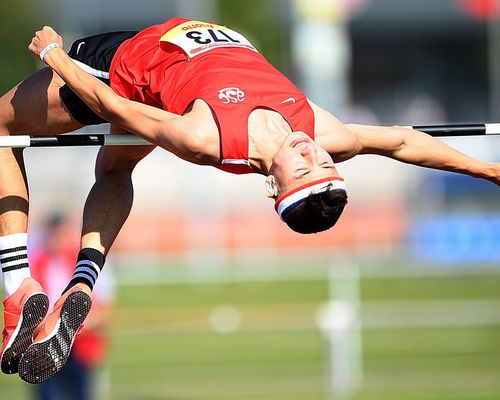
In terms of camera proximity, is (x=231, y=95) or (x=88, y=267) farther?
(x=88, y=267)

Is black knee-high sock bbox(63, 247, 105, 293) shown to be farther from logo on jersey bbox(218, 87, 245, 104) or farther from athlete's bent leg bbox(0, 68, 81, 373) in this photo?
logo on jersey bbox(218, 87, 245, 104)

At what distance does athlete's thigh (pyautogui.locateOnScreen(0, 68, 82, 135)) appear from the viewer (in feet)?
22.7

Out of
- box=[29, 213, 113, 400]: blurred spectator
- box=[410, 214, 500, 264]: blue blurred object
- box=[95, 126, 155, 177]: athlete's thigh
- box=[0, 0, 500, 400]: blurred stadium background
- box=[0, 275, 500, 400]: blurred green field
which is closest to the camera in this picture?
box=[95, 126, 155, 177]: athlete's thigh

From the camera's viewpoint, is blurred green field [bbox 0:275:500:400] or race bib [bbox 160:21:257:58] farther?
blurred green field [bbox 0:275:500:400]

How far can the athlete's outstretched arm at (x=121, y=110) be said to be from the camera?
6054 mm

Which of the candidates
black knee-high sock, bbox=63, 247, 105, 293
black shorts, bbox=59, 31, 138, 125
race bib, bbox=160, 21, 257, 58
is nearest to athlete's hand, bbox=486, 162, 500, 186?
race bib, bbox=160, 21, 257, 58

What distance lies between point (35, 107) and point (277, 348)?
903 cm

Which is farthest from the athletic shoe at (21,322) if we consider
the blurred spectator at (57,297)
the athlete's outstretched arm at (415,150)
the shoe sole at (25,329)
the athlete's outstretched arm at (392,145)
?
the blurred spectator at (57,297)

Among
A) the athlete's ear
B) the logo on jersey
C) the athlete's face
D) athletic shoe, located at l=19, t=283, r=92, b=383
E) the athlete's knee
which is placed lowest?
athletic shoe, located at l=19, t=283, r=92, b=383

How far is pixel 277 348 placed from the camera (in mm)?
15531

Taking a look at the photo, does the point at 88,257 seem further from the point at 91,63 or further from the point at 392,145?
the point at 392,145

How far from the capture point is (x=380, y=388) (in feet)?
42.1

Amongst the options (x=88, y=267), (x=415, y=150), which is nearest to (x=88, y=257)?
(x=88, y=267)

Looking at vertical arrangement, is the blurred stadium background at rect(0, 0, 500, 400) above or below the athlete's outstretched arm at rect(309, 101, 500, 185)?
above
